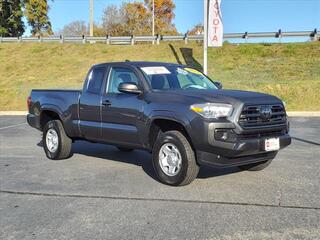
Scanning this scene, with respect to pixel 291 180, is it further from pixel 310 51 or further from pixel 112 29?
pixel 112 29

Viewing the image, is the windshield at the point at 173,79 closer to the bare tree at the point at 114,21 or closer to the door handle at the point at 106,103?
the door handle at the point at 106,103

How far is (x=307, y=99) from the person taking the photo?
2053 cm

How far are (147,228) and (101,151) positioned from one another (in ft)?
17.1

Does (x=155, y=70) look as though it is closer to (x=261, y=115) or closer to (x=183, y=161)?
(x=183, y=161)

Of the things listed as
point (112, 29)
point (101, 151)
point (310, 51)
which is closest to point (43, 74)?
point (310, 51)

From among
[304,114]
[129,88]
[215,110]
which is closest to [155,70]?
[129,88]

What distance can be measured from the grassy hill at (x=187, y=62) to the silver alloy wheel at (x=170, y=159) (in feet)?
44.7

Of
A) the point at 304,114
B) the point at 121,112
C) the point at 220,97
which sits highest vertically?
the point at 220,97

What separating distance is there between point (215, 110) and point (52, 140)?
4.06 meters

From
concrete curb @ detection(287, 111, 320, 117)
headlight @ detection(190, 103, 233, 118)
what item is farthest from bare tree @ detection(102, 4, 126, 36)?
headlight @ detection(190, 103, 233, 118)

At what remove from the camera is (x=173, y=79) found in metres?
7.66

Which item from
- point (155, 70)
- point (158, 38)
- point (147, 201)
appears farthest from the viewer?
point (158, 38)

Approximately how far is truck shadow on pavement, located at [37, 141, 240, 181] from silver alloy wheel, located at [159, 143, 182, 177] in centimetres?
50

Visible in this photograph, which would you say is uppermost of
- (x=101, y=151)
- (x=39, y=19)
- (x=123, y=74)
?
(x=39, y=19)
